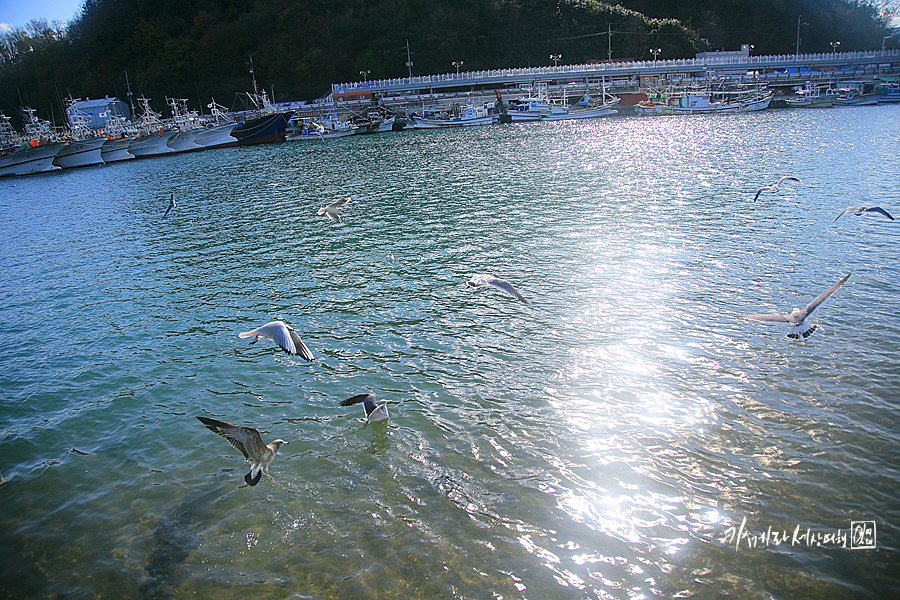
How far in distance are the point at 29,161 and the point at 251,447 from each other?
67.5 m

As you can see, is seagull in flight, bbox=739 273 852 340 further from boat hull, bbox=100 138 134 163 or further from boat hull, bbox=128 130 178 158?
boat hull, bbox=128 130 178 158

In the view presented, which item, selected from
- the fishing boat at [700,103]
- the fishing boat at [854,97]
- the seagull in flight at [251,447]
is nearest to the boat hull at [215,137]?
the fishing boat at [700,103]

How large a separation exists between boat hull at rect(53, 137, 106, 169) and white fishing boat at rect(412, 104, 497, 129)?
38876 millimetres

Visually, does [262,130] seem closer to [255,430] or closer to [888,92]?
[255,430]

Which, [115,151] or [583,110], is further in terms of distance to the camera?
[583,110]

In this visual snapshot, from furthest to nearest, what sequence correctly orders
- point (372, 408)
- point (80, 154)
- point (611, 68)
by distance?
1. point (611, 68)
2. point (80, 154)
3. point (372, 408)

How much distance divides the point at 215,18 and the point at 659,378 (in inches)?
4888

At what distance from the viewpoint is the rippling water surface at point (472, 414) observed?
4.67 metres

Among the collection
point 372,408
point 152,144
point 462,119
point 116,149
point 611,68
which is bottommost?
point 372,408

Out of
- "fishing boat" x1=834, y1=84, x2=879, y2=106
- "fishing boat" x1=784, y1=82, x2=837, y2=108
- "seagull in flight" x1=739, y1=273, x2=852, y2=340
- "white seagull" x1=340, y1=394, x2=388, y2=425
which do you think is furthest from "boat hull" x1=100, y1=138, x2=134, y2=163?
"fishing boat" x1=834, y1=84, x2=879, y2=106

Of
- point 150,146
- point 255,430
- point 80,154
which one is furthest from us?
point 150,146

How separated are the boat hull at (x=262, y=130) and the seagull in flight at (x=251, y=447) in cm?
6758

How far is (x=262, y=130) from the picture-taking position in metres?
65.1

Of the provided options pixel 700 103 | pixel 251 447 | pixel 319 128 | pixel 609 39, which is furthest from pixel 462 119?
pixel 251 447
